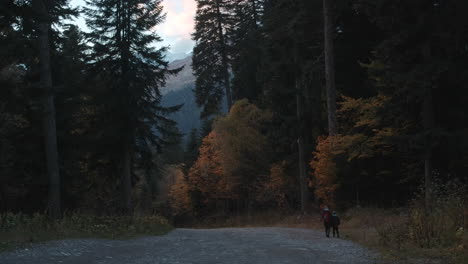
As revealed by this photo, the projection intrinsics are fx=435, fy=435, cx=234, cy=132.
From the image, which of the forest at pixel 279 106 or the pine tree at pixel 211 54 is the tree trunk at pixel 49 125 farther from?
the pine tree at pixel 211 54

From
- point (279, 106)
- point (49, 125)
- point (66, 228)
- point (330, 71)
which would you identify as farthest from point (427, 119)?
point (49, 125)

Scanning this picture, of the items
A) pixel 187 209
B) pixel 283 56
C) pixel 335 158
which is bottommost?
pixel 187 209

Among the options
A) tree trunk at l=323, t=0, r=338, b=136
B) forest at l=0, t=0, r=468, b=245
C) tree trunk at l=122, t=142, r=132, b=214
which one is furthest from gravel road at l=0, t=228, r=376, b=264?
tree trunk at l=122, t=142, r=132, b=214

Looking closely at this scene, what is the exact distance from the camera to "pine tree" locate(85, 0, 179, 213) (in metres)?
24.6

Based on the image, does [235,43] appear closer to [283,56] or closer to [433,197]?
[283,56]

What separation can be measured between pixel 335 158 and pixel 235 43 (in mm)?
24705

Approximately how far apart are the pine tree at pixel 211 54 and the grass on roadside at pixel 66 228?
27.1 meters

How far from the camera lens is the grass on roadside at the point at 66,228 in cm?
1111

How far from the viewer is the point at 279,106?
95.9 feet

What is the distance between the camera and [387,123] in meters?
19.0

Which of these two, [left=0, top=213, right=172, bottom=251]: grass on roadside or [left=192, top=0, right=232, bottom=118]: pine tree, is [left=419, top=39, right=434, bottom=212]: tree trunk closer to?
[left=0, top=213, right=172, bottom=251]: grass on roadside

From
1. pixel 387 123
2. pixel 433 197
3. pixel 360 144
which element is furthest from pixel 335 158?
pixel 433 197

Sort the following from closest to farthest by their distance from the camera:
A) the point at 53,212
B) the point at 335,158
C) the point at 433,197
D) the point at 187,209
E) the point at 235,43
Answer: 1. the point at 433,197
2. the point at 53,212
3. the point at 335,158
4. the point at 235,43
5. the point at 187,209

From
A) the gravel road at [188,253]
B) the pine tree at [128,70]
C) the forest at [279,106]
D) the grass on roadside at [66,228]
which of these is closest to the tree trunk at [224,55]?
the forest at [279,106]
